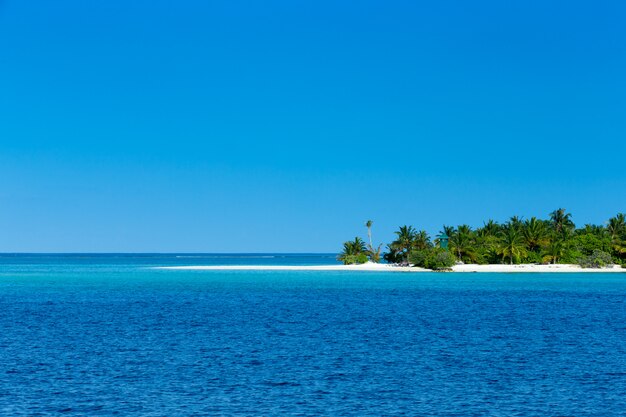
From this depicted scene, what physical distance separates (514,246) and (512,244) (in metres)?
1.01

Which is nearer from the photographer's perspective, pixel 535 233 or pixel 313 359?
pixel 313 359

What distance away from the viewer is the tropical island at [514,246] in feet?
522

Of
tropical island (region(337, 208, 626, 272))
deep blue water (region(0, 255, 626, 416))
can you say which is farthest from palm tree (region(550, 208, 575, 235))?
deep blue water (region(0, 255, 626, 416))

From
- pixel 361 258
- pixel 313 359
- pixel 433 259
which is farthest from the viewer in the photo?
pixel 361 258

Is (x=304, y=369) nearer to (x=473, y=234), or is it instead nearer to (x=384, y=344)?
(x=384, y=344)

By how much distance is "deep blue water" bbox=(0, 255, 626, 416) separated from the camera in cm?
2841

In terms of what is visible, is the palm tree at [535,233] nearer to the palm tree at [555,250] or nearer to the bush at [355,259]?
the palm tree at [555,250]

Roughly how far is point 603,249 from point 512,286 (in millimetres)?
65401

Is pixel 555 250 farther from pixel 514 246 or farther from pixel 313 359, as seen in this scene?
pixel 313 359

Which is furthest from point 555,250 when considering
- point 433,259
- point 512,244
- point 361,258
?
point 361,258

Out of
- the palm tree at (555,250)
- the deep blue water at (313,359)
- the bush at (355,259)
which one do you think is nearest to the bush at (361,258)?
the bush at (355,259)

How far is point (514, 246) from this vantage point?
15838cm

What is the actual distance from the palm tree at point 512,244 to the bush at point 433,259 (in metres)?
11.9

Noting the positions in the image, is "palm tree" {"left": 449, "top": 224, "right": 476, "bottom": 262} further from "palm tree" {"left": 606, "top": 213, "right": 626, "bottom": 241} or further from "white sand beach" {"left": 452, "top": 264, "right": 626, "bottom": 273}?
"palm tree" {"left": 606, "top": 213, "right": 626, "bottom": 241}
